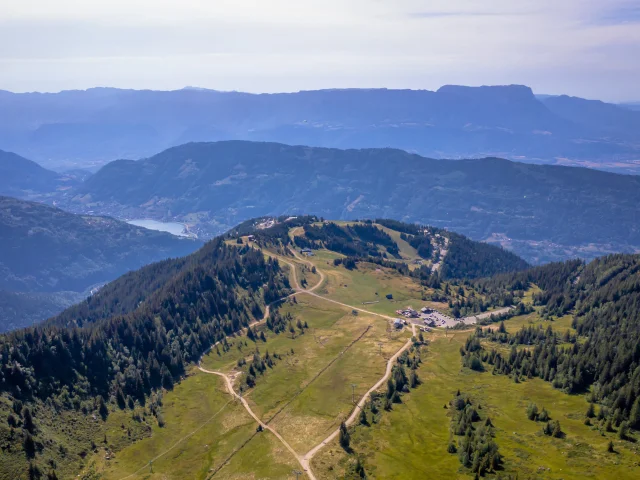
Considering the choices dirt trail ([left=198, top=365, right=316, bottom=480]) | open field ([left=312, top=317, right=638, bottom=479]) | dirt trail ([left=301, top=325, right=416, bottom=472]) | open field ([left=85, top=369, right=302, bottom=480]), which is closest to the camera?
open field ([left=312, top=317, right=638, bottom=479])

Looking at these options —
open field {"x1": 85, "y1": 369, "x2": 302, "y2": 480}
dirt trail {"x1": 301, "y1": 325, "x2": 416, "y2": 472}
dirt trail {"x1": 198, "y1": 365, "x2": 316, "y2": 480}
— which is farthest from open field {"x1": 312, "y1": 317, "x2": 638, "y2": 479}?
open field {"x1": 85, "y1": 369, "x2": 302, "y2": 480}

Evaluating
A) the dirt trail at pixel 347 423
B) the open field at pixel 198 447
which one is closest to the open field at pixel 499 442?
the dirt trail at pixel 347 423

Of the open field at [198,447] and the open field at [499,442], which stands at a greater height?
the open field at [499,442]

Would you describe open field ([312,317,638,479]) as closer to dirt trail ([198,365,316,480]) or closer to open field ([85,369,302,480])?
dirt trail ([198,365,316,480])

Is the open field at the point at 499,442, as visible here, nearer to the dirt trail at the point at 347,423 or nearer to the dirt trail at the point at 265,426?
the dirt trail at the point at 347,423

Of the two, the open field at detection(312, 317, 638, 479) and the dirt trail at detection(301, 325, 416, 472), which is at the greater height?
the open field at detection(312, 317, 638, 479)

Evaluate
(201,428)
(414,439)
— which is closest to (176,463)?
(201,428)

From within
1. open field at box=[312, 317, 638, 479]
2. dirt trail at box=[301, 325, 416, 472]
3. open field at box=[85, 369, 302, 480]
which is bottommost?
open field at box=[85, 369, 302, 480]

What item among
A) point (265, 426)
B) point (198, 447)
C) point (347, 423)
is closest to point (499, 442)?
point (347, 423)
